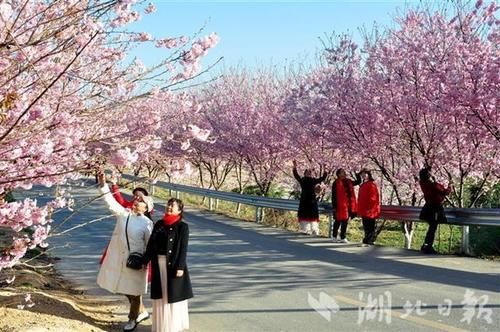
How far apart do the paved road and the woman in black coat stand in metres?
0.57

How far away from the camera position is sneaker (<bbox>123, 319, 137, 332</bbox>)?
21.3 feet

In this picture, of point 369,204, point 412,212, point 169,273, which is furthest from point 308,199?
point 169,273

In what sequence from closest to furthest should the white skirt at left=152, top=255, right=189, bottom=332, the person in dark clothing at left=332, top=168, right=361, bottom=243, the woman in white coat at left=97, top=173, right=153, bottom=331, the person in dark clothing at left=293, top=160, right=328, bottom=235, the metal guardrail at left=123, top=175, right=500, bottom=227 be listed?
the white skirt at left=152, top=255, right=189, bottom=332 < the woman in white coat at left=97, top=173, right=153, bottom=331 < the metal guardrail at left=123, top=175, right=500, bottom=227 < the person in dark clothing at left=332, top=168, right=361, bottom=243 < the person in dark clothing at left=293, top=160, right=328, bottom=235

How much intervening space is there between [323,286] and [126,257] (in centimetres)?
311

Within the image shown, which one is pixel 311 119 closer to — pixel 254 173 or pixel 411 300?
pixel 254 173

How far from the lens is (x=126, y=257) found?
6574 millimetres

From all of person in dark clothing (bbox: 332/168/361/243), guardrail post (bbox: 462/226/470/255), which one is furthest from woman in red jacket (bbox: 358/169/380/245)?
guardrail post (bbox: 462/226/470/255)

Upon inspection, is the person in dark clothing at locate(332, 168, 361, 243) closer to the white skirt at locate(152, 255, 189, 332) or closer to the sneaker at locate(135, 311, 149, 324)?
the sneaker at locate(135, 311, 149, 324)

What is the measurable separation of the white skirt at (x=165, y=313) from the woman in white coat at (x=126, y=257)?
1.47 feet

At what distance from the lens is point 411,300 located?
24.3 feet

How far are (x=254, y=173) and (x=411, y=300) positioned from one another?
1882 cm

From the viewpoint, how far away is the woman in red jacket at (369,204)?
12930 millimetres

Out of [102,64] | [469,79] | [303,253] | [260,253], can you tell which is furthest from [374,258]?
[102,64]

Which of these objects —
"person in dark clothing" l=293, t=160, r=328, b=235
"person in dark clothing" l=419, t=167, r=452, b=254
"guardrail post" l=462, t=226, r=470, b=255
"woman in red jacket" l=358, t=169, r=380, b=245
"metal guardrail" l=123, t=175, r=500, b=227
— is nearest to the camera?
"metal guardrail" l=123, t=175, r=500, b=227
